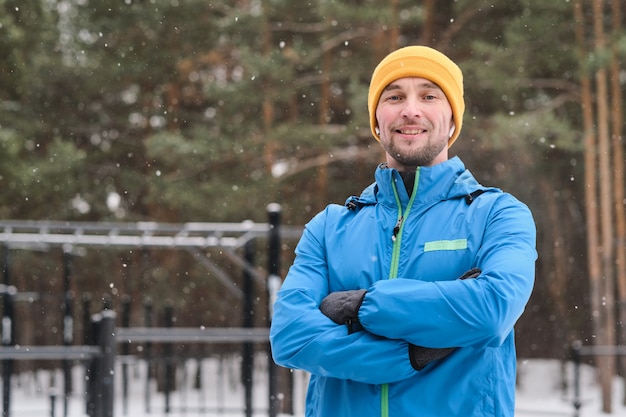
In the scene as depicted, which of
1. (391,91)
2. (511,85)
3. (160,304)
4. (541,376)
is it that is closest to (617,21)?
(511,85)

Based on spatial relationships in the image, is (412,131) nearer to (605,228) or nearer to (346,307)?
(346,307)

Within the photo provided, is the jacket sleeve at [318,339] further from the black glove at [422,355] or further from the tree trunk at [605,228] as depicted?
the tree trunk at [605,228]

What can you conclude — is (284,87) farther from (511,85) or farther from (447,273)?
(447,273)

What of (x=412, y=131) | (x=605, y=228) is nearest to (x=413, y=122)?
(x=412, y=131)

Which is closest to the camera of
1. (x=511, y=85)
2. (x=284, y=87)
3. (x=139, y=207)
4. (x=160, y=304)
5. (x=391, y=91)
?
(x=391, y=91)

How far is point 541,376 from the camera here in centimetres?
2059

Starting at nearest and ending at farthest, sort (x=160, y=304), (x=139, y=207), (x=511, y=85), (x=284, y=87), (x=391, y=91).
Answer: (x=391, y=91)
(x=511, y=85)
(x=284, y=87)
(x=160, y=304)
(x=139, y=207)

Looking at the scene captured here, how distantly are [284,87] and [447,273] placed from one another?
14627 mm

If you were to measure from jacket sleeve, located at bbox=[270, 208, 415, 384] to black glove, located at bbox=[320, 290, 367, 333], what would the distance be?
0.06ft

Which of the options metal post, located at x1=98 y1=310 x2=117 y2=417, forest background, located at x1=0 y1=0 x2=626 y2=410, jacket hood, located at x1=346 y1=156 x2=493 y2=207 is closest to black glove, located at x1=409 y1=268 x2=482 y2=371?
jacket hood, located at x1=346 y1=156 x2=493 y2=207

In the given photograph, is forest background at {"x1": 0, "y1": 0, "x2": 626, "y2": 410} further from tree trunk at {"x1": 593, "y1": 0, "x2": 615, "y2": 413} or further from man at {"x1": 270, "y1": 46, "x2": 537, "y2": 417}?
man at {"x1": 270, "y1": 46, "x2": 537, "y2": 417}

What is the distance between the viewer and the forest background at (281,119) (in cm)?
1590

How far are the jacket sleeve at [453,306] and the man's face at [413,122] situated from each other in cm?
29

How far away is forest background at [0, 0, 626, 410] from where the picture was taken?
1590cm
